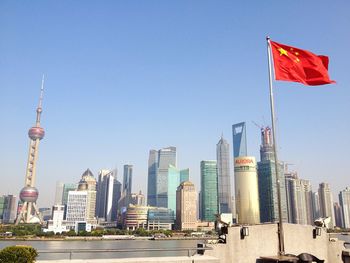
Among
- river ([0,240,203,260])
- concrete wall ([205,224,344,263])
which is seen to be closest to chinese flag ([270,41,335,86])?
concrete wall ([205,224,344,263])

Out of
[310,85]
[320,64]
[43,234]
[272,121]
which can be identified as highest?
[320,64]

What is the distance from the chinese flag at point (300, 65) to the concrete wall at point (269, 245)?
282 inches

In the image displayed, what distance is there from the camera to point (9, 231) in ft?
577

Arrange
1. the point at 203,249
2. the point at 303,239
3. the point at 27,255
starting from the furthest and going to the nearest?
the point at 303,239
the point at 203,249
the point at 27,255

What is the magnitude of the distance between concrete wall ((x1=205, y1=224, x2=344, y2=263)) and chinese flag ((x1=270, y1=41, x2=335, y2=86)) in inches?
282

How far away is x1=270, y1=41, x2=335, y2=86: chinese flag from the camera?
16234 mm

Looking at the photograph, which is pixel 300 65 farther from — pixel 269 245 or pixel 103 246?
pixel 103 246

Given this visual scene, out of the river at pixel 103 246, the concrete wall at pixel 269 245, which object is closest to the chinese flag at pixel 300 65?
the concrete wall at pixel 269 245

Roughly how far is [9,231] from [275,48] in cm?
19430

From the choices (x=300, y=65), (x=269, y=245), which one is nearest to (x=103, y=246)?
(x=269, y=245)

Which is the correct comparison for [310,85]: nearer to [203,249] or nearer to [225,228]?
[225,228]

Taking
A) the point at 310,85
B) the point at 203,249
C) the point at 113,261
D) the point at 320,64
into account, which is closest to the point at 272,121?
the point at 310,85

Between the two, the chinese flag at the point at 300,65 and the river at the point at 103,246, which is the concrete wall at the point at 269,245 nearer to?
the river at the point at 103,246

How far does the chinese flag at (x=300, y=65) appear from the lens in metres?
16.2
